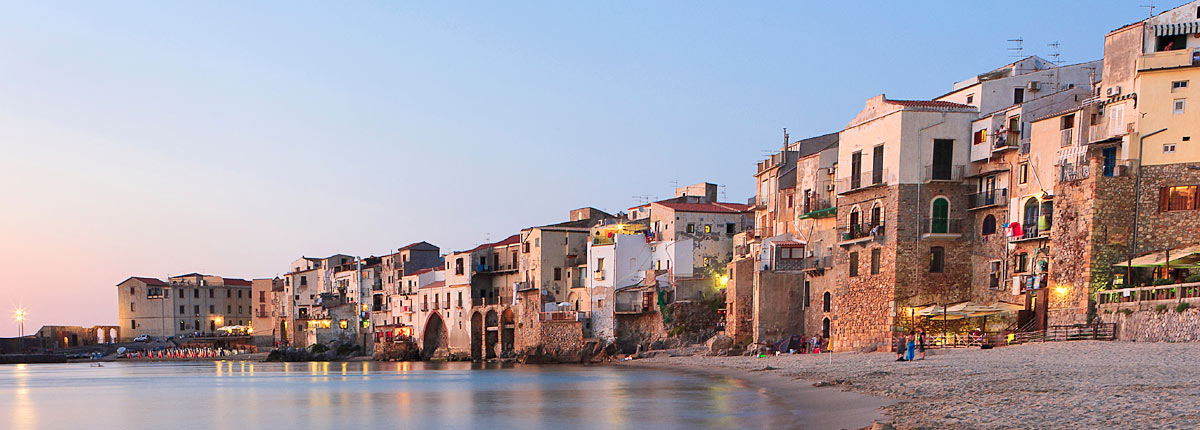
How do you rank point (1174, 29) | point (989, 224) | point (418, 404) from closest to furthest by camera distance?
point (418, 404), point (1174, 29), point (989, 224)

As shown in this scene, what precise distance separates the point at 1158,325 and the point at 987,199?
12.1m

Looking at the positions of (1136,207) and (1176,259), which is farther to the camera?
(1136,207)

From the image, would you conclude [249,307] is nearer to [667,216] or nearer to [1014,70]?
[667,216]

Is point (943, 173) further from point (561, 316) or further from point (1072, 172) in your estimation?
point (561, 316)

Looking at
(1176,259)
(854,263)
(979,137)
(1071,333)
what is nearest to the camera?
(1176,259)

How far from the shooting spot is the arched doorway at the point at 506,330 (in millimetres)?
70625

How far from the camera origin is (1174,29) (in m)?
35.1

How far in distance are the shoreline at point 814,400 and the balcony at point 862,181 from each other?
9.64 meters

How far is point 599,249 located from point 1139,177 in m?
35.0

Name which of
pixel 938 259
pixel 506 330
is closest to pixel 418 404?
pixel 938 259

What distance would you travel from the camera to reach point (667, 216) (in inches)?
2450

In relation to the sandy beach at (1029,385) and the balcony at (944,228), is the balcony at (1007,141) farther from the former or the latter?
the sandy beach at (1029,385)

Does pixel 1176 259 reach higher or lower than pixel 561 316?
lower

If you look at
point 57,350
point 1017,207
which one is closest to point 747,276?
point 1017,207
